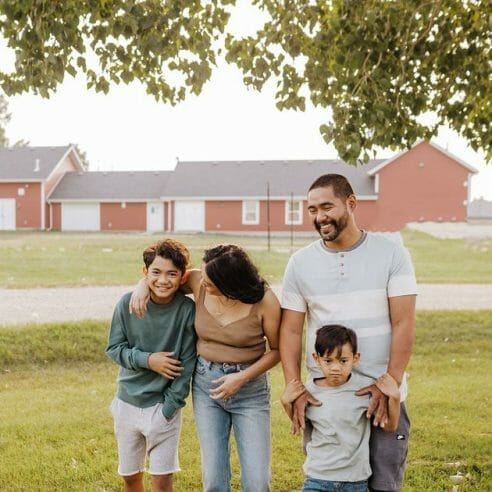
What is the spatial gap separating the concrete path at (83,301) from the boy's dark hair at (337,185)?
25.0 feet

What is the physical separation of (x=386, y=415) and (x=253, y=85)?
5.02 metres

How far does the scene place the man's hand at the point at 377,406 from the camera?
3.02 m

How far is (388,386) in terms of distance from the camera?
3.01m

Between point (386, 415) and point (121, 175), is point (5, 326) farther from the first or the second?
point (121, 175)

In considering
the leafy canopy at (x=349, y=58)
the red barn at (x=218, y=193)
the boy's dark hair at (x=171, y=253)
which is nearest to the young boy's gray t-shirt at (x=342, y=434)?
the boy's dark hair at (x=171, y=253)

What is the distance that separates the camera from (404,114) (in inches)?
286

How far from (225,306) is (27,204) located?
137 feet

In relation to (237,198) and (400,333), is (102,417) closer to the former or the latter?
(400,333)

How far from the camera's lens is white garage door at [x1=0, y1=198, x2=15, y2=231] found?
139 ft

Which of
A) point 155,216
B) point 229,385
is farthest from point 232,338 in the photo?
point 155,216

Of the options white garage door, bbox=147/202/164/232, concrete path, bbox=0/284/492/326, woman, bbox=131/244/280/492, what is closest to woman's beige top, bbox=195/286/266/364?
woman, bbox=131/244/280/492

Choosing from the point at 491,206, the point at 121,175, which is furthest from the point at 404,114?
the point at 491,206

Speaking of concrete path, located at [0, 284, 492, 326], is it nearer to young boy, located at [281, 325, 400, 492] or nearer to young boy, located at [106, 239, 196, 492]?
young boy, located at [106, 239, 196, 492]

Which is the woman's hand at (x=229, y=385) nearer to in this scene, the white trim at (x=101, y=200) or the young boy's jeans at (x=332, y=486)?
the young boy's jeans at (x=332, y=486)
